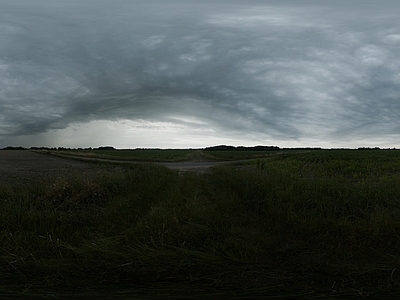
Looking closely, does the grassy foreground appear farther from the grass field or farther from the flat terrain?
the grass field

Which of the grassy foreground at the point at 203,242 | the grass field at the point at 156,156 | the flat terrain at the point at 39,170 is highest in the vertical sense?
the grass field at the point at 156,156

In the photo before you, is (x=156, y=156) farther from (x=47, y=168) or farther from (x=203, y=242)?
(x=203, y=242)

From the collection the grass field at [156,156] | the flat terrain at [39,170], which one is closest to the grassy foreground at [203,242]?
the flat terrain at [39,170]

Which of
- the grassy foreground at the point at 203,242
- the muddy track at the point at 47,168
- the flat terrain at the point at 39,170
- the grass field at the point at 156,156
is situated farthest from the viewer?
the grass field at the point at 156,156

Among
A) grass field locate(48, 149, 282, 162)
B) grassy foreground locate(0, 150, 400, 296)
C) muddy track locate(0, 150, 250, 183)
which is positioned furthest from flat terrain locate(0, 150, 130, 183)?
grass field locate(48, 149, 282, 162)

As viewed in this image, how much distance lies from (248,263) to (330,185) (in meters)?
4.38

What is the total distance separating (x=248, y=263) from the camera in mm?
3840

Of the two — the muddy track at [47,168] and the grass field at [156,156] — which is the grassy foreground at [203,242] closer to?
the muddy track at [47,168]

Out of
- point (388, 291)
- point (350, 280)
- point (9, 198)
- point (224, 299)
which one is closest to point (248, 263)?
point (224, 299)

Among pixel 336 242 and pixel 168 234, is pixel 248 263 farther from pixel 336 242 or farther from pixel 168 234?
pixel 336 242

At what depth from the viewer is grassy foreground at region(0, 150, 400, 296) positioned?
3.46 meters

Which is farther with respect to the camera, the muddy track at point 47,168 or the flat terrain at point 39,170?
the muddy track at point 47,168

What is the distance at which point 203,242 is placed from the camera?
452 centimetres

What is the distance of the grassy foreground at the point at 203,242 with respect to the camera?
346cm
